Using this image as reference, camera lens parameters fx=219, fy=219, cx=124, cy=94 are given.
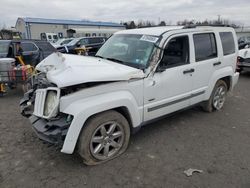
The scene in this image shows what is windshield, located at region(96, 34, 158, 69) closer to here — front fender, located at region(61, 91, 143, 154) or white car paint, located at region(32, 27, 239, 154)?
white car paint, located at region(32, 27, 239, 154)

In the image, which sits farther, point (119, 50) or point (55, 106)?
point (119, 50)

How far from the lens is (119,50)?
13.4 ft

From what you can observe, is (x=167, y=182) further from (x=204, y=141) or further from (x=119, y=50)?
(x=119, y=50)

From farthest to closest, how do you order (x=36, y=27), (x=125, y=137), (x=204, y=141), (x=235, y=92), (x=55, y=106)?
(x=36, y=27) < (x=235, y=92) < (x=204, y=141) < (x=125, y=137) < (x=55, y=106)

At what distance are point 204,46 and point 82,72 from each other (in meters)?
2.75

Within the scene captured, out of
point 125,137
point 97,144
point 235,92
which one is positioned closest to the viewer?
point 97,144

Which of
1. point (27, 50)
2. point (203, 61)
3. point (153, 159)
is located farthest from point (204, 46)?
point (27, 50)

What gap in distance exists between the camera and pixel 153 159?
331 cm

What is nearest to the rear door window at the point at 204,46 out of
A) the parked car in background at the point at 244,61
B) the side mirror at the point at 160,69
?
the side mirror at the point at 160,69

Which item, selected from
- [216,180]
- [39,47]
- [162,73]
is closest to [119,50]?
[162,73]

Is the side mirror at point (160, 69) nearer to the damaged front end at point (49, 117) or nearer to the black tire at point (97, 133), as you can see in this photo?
the black tire at point (97, 133)

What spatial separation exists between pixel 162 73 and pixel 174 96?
1.89ft

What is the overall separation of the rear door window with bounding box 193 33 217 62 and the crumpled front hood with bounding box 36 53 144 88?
1590mm

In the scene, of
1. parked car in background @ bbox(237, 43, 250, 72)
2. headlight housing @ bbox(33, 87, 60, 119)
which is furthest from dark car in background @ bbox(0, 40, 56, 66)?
parked car in background @ bbox(237, 43, 250, 72)
